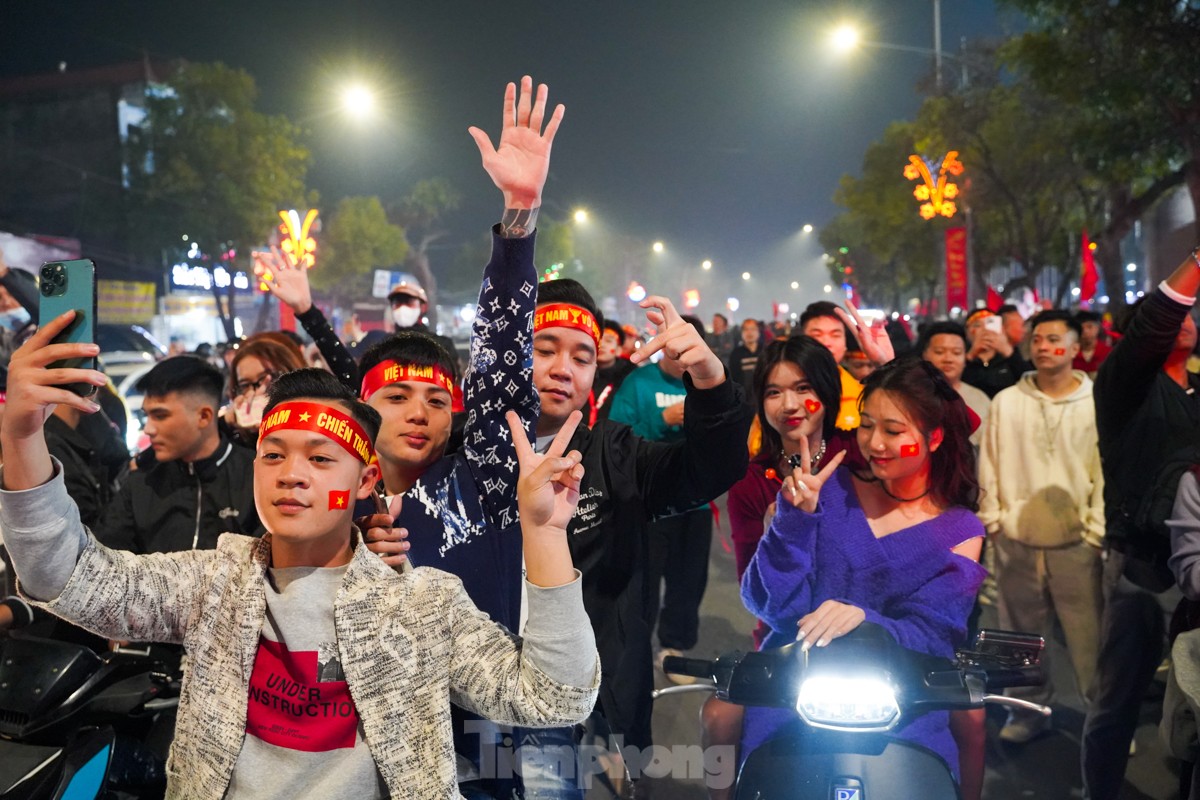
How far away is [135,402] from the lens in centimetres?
1216

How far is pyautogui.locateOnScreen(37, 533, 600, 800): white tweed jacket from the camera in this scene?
209cm

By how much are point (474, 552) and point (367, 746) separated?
0.71 meters

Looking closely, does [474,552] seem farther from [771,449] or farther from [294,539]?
[771,449]

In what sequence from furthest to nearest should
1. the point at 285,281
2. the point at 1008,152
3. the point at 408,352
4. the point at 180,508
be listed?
the point at 1008,152, the point at 285,281, the point at 180,508, the point at 408,352

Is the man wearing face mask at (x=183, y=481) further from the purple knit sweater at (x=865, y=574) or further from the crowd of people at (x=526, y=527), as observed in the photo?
the purple knit sweater at (x=865, y=574)

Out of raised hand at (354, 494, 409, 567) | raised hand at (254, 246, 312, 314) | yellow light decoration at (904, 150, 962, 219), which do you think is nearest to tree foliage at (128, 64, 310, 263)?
yellow light decoration at (904, 150, 962, 219)

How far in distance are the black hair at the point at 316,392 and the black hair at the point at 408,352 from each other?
86 centimetres

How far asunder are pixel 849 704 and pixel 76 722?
2276 mm

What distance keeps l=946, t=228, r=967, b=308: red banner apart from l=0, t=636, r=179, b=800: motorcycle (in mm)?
26379

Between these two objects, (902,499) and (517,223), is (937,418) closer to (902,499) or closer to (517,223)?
(902,499)

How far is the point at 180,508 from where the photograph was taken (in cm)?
385

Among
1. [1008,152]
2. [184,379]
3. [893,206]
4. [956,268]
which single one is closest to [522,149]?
[184,379]

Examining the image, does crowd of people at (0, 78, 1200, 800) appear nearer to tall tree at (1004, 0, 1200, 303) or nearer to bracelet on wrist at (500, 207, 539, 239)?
bracelet on wrist at (500, 207, 539, 239)

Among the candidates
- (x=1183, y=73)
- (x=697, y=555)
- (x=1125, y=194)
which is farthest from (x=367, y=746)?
(x=1125, y=194)
